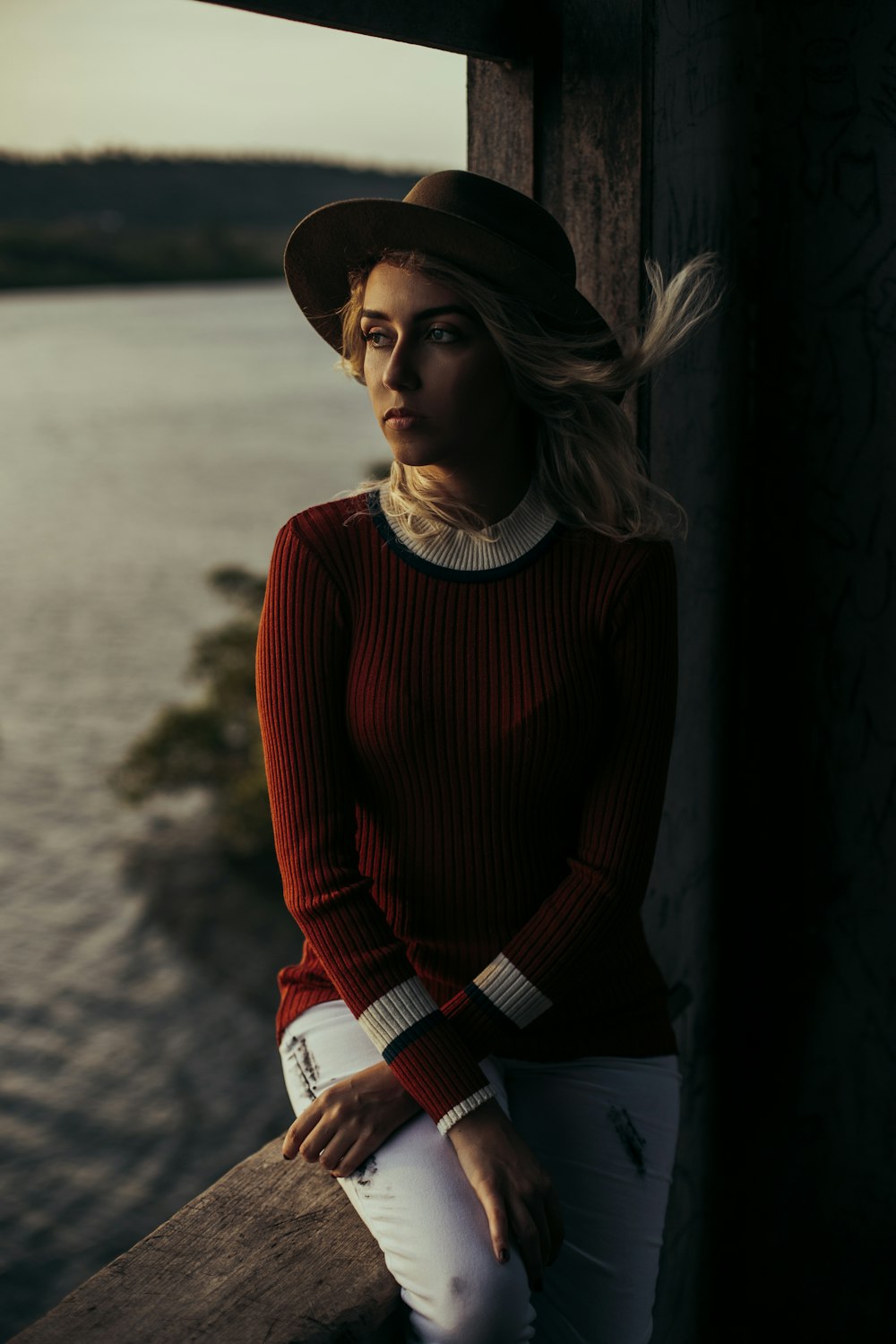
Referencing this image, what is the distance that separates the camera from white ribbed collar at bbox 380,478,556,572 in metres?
1.47

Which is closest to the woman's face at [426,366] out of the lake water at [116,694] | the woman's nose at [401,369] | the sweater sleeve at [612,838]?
the woman's nose at [401,369]

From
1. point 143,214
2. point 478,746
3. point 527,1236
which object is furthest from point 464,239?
point 143,214

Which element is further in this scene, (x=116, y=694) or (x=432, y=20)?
(x=116, y=694)

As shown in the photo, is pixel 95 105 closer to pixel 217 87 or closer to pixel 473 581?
pixel 217 87

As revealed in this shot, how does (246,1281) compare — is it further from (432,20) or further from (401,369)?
(432,20)

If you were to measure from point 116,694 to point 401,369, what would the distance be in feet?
84.4

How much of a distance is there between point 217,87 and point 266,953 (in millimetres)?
12676

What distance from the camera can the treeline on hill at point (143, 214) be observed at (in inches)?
362

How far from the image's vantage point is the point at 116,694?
2616cm

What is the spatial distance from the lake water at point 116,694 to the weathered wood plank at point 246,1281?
12.0 ft

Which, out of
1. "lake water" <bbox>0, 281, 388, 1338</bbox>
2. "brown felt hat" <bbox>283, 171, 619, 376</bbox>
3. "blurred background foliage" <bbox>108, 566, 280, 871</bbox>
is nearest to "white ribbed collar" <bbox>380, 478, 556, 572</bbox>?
"brown felt hat" <bbox>283, 171, 619, 376</bbox>

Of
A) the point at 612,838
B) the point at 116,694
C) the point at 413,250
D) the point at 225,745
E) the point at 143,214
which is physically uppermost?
the point at 143,214

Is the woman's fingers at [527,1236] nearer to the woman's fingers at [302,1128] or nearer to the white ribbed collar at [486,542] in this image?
the woman's fingers at [302,1128]

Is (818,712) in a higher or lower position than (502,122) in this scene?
lower
